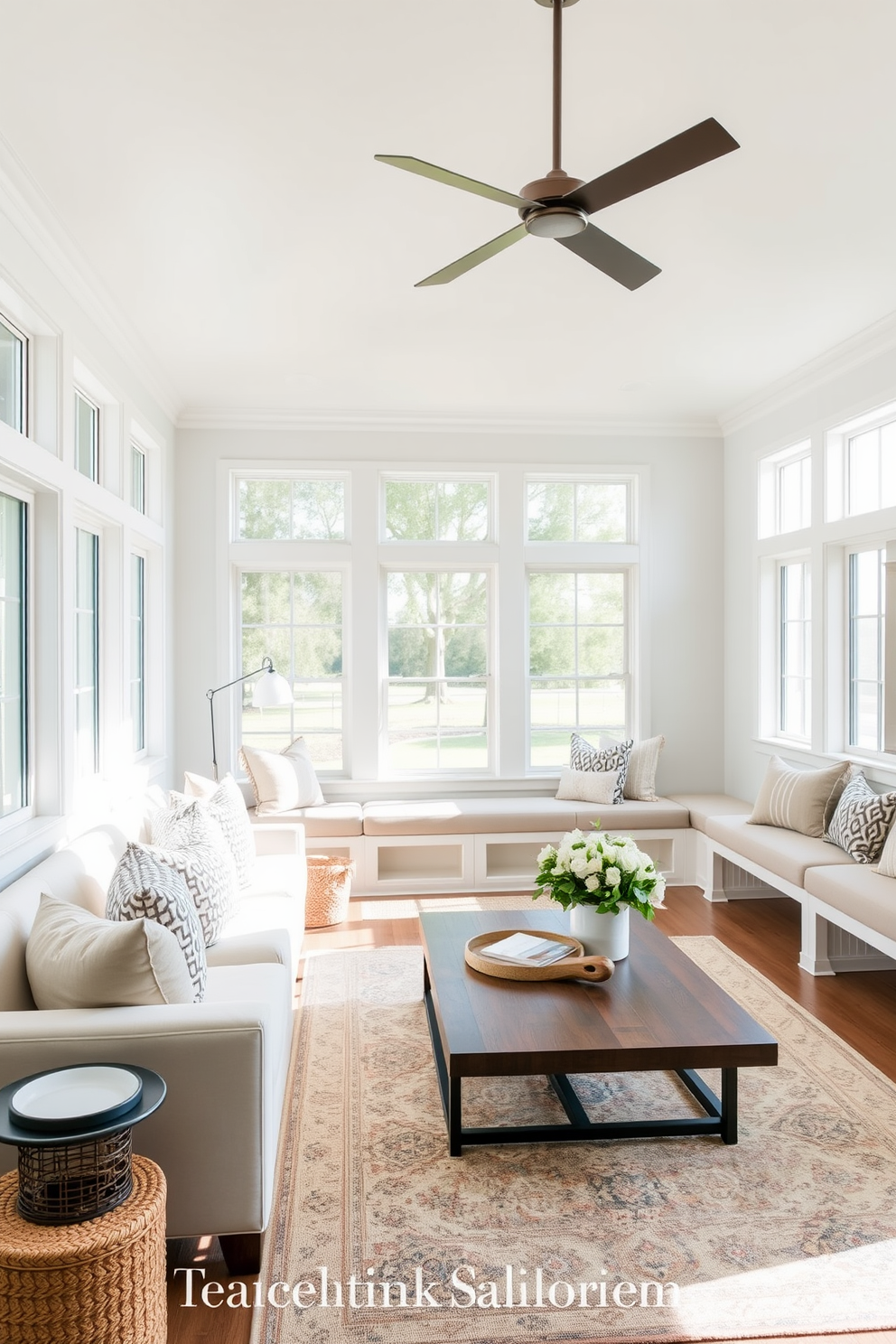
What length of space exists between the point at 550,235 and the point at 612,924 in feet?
7.04

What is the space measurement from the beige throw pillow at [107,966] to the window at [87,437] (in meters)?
2.32

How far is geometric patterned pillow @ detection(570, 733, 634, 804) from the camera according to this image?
5.71 meters

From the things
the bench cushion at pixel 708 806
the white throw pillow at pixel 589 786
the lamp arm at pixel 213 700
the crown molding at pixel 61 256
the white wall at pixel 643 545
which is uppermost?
the crown molding at pixel 61 256

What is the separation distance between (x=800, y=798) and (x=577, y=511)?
2.49m

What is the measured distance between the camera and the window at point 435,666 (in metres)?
6.07

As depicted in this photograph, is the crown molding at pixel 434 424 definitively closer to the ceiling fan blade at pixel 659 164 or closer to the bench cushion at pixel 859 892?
the bench cushion at pixel 859 892

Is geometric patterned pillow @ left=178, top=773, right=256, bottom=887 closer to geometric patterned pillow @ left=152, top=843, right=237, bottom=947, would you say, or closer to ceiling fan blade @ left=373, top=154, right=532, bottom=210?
geometric patterned pillow @ left=152, top=843, right=237, bottom=947

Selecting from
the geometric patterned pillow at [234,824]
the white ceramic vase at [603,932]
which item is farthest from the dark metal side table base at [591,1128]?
the geometric patterned pillow at [234,824]

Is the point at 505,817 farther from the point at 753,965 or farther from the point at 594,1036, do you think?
the point at 594,1036

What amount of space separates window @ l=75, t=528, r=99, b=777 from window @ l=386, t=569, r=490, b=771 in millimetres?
2187

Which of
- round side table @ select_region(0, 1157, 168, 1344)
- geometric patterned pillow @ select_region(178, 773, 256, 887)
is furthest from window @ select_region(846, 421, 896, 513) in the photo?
round side table @ select_region(0, 1157, 168, 1344)

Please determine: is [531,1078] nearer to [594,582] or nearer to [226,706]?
[226,706]

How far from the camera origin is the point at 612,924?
3.12 metres

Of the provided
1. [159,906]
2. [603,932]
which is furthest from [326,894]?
[159,906]
